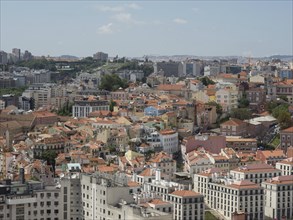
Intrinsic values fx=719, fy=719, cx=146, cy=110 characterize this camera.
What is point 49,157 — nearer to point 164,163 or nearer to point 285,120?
point 164,163

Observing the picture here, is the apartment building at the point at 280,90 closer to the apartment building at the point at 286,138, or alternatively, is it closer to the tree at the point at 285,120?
the tree at the point at 285,120

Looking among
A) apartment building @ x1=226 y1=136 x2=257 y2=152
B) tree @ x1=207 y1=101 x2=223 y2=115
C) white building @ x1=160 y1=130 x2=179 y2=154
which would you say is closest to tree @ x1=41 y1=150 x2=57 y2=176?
white building @ x1=160 y1=130 x2=179 y2=154

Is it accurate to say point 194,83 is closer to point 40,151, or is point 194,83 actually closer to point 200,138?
point 200,138

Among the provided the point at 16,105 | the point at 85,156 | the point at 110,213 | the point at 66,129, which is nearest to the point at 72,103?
the point at 16,105

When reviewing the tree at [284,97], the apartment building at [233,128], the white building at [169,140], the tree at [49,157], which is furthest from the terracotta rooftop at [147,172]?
the tree at [284,97]

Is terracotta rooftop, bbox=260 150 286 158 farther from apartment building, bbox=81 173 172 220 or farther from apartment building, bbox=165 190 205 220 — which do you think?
apartment building, bbox=81 173 172 220
